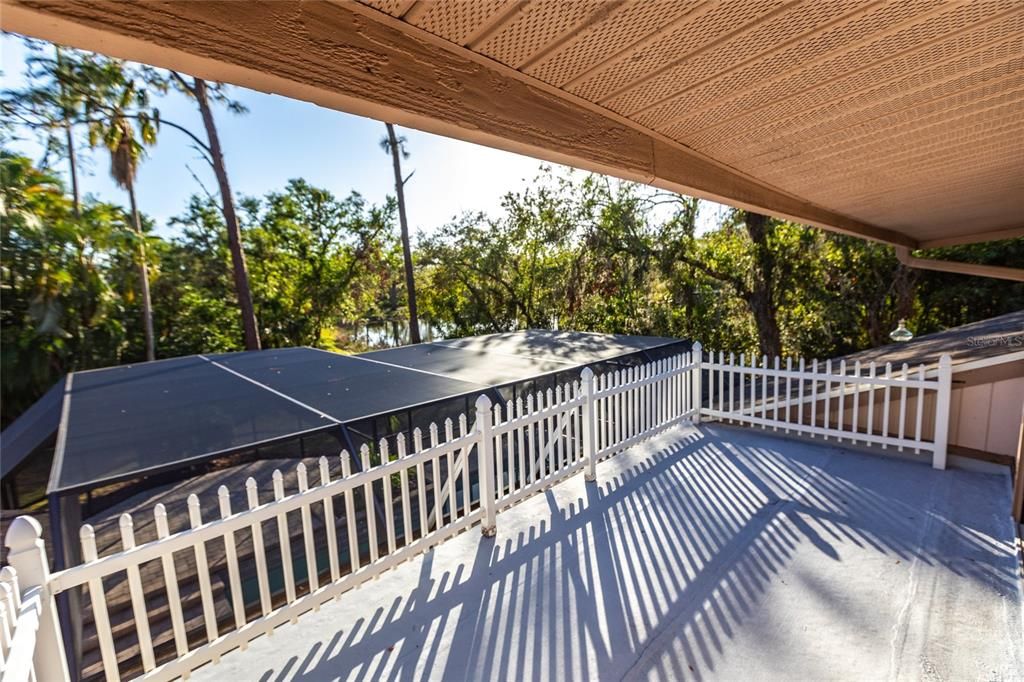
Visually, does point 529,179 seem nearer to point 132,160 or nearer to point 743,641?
point 132,160

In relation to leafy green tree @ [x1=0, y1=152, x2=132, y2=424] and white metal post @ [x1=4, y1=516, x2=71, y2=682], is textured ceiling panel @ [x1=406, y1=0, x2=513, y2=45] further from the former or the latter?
leafy green tree @ [x1=0, y1=152, x2=132, y2=424]

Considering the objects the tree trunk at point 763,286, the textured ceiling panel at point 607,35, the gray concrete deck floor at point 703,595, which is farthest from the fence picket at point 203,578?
the tree trunk at point 763,286

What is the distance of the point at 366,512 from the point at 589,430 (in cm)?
206

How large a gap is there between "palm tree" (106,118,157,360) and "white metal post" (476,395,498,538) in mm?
12906

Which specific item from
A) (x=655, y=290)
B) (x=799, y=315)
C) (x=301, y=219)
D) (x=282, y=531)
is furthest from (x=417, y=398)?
(x=301, y=219)

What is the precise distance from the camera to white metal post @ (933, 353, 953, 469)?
Answer: 3.91 metres

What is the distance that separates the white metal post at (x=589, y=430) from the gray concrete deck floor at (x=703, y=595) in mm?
377

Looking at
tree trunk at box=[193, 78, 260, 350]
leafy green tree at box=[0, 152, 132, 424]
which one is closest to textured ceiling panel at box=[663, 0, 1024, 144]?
tree trunk at box=[193, 78, 260, 350]

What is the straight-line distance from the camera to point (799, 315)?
11391mm

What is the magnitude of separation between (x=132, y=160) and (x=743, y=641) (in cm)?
1647

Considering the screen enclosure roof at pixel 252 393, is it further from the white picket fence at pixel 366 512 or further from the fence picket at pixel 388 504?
the fence picket at pixel 388 504

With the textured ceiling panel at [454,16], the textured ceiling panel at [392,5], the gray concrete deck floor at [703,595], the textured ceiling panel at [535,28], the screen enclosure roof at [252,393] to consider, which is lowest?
the gray concrete deck floor at [703,595]

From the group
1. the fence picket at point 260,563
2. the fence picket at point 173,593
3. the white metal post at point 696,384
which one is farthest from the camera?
the white metal post at point 696,384

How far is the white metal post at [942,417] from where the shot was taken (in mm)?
3912
